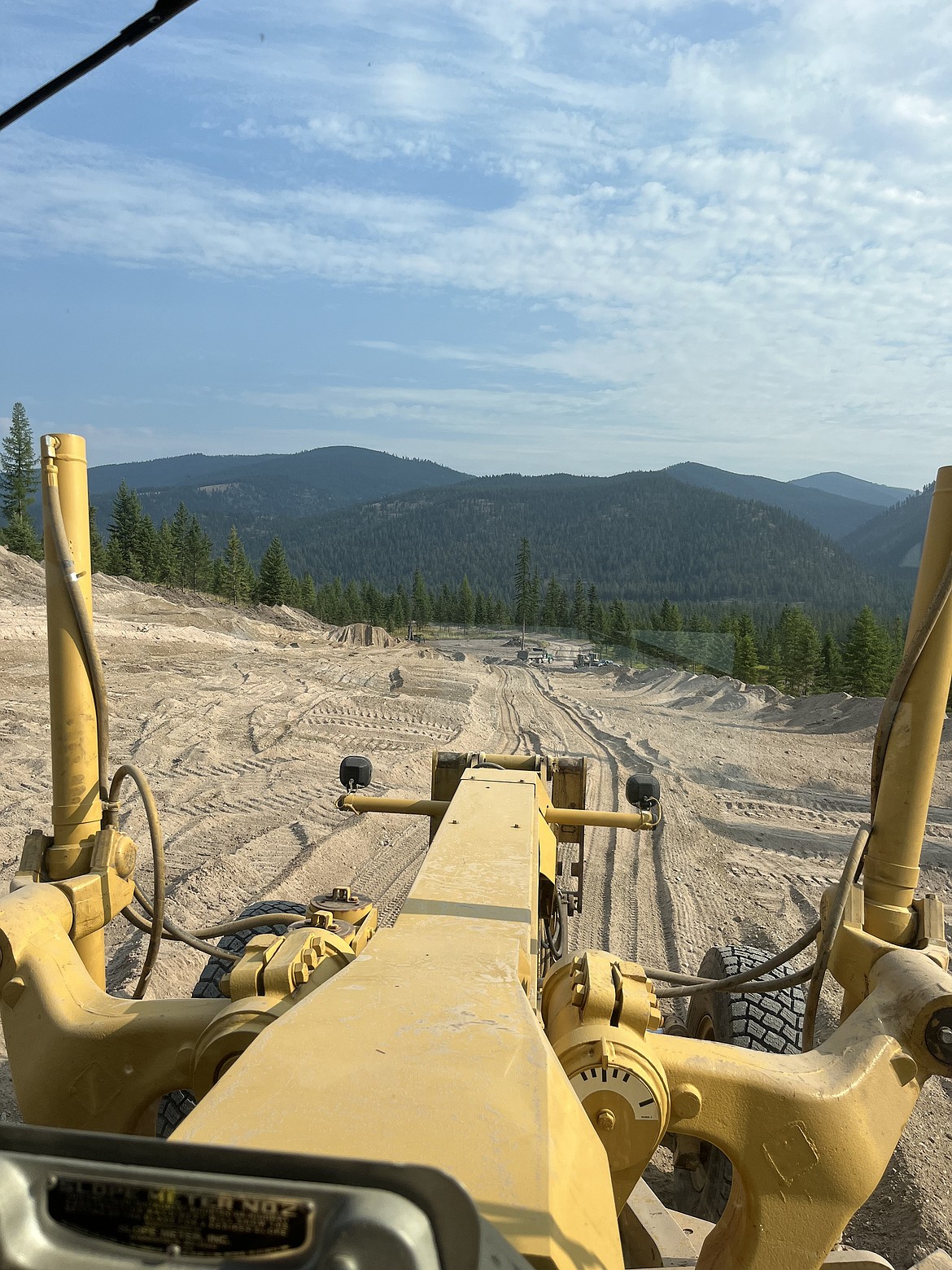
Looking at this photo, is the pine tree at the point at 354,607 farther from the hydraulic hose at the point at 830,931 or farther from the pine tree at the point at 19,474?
the hydraulic hose at the point at 830,931

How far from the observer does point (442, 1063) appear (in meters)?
1.23

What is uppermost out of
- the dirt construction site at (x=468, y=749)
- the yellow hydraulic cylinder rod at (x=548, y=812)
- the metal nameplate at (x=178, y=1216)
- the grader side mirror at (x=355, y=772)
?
the metal nameplate at (x=178, y=1216)

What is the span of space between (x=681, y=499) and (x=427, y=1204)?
19017 centimetres

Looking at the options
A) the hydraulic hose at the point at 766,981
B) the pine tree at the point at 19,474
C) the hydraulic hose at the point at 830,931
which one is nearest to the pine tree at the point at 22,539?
the pine tree at the point at 19,474

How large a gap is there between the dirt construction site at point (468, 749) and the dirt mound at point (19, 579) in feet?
14.9

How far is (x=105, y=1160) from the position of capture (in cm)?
75

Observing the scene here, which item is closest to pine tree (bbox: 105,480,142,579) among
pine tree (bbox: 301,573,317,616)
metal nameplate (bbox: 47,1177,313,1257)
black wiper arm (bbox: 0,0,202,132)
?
pine tree (bbox: 301,573,317,616)

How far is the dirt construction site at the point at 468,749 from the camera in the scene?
17.8ft

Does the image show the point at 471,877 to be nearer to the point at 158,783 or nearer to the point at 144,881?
the point at 144,881

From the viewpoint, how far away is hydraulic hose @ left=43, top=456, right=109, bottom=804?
2.29 metres

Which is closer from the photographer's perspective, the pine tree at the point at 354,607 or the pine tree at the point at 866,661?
the pine tree at the point at 866,661

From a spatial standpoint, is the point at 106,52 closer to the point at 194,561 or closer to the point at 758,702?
the point at 758,702

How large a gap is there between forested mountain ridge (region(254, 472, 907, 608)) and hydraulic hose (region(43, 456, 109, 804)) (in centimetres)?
13263

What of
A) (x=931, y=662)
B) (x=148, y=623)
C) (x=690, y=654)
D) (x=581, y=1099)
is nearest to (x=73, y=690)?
(x=581, y=1099)
